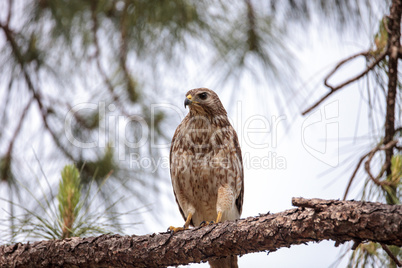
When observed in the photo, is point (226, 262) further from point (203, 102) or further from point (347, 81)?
point (347, 81)

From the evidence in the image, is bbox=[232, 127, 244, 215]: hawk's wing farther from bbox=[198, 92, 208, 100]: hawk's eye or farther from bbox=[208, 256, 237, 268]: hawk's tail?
bbox=[208, 256, 237, 268]: hawk's tail

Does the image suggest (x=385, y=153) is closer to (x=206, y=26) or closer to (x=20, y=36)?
(x=206, y=26)

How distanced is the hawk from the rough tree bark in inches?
45.8

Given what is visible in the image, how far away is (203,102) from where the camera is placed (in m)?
4.37

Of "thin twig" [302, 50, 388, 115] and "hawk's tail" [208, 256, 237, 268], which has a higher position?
"thin twig" [302, 50, 388, 115]

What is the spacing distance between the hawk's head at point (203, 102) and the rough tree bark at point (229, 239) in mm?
1669

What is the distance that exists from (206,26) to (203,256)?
2851 millimetres

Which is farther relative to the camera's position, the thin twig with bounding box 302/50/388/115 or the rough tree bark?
the thin twig with bounding box 302/50/388/115

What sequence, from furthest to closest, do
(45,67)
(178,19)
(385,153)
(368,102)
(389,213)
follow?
(45,67) < (178,19) < (368,102) < (385,153) < (389,213)

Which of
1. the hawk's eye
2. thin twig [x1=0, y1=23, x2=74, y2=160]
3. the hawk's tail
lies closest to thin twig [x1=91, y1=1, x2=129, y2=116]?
thin twig [x1=0, y1=23, x2=74, y2=160]

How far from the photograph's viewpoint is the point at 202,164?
4.09 metres

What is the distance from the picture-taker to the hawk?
13.4 feet

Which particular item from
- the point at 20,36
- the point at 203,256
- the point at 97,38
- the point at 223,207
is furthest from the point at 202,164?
the point at 20,36

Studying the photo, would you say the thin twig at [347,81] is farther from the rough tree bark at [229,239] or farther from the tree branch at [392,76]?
the rough tree bark at [229,239]
